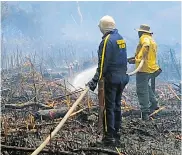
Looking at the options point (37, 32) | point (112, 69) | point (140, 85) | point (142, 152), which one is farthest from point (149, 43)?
point (37, 32)

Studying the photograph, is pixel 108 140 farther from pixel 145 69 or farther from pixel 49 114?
pixel 145 69

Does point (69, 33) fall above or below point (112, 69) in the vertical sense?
above

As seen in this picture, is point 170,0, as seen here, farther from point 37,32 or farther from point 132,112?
point 132,112

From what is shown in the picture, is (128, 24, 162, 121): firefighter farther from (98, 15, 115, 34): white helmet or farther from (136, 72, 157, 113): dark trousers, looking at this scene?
(98, 15, 115, 34): white helmet

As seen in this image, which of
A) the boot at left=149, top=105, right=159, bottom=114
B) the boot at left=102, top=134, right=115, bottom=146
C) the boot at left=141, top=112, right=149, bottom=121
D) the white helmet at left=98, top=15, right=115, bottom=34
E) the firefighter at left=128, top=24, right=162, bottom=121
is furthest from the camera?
the boot at left=149, top=105, right=159, bottom=114

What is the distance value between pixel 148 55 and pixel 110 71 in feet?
7.92

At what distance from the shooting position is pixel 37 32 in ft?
142

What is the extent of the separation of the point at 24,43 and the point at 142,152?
29439 millimetres

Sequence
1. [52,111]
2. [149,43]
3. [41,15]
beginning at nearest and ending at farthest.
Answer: [52,111]
[149,43]
[41,15]

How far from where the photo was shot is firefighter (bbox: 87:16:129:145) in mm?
5254

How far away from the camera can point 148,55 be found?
25.0 ft

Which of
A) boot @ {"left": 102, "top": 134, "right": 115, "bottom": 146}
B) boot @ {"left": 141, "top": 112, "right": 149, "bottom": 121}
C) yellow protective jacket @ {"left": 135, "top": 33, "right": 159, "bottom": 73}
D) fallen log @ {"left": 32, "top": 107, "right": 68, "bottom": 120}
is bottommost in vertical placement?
boot @ {"left": 102, "top": 134, "right": 115, "bottom": 146}

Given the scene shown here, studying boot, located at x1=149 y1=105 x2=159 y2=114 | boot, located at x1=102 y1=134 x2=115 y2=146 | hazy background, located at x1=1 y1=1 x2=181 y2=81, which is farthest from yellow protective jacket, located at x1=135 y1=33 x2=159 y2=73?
hazy background, located at x1=1 y1=1 x2=181 y2=81

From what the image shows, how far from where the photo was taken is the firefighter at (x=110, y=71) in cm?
525
